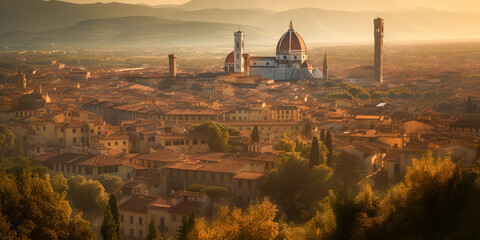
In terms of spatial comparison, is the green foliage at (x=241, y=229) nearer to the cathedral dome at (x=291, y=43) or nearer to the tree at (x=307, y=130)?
the tree at (x=307, y=130)

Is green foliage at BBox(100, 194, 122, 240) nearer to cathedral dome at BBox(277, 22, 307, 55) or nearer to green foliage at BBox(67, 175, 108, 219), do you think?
green foliage at BBox(67, 175, 108, 219)

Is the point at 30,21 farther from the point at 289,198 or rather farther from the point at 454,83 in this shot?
the point at 289,198

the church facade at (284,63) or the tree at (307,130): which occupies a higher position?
the church facade at (284,63)

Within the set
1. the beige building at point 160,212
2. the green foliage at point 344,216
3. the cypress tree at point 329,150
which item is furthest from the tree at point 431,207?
the cypress tree at point 329,150

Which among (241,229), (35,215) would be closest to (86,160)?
(35,215)

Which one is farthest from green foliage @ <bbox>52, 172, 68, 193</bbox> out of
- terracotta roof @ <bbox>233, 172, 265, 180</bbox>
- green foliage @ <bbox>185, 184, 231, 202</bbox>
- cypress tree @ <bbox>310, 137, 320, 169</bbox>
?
cypress tree @ <bbox>310, 137, 320, 169</bbox>

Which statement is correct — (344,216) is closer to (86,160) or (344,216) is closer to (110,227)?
(110,227)
